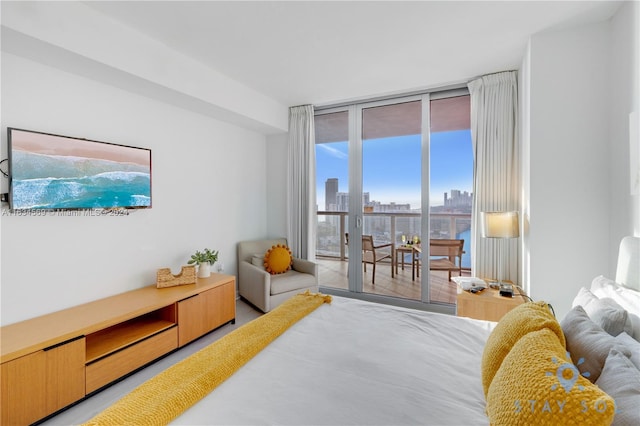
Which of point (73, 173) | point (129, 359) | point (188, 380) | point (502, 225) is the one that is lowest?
point (129, 359)

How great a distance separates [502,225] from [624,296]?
143 centimetres

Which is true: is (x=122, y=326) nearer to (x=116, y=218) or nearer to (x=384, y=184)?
(x=116, y=218)

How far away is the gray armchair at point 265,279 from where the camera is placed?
3.29 metres

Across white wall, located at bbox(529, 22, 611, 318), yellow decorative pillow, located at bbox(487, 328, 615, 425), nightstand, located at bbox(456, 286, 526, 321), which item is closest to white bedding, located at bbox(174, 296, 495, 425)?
yellow decorative pillow, located at bbox(487, 328, 615, 425)

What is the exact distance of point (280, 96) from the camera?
3766mm

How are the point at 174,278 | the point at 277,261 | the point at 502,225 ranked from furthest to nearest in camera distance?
the point at 277,261
the point at 174,278
the point at 502,225

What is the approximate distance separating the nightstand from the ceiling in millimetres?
2183

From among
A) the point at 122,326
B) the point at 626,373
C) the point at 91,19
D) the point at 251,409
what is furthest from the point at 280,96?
the point at 626,373

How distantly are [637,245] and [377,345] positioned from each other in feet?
4.53

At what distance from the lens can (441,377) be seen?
1231 millimetres

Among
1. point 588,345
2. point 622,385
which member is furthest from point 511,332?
point 622,385

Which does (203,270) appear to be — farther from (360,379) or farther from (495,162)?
(495,162)

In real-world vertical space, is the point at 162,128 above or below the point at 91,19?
below

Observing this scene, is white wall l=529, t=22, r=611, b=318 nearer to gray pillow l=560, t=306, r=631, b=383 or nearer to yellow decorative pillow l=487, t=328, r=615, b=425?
gray pillow l=560, t=306, r=631, b=383
